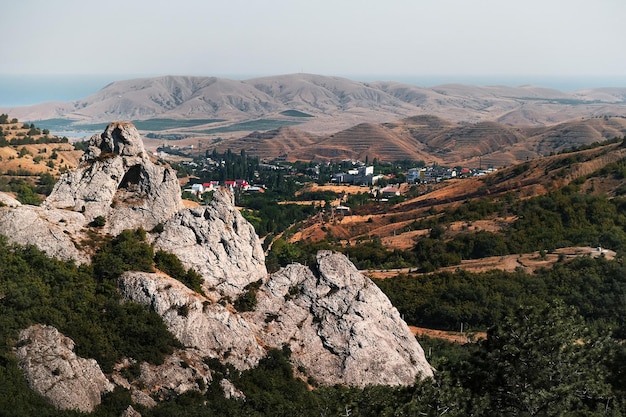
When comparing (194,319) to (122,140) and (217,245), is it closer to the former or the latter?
(217,245)

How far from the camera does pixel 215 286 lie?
3306 cm

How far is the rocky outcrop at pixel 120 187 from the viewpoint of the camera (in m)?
33.9

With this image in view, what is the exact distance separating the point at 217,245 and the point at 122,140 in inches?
341

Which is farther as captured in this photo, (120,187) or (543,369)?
(120,187)

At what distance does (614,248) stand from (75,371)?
59786 mm

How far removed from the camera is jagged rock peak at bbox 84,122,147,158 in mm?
35938

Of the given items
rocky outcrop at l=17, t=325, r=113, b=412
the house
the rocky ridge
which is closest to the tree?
the rocky ridge

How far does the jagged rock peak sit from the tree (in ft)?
76.8

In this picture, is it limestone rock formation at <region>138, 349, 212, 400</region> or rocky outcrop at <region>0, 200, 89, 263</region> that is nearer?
limestone rock formation at <region>138, 349, 212, 400</region>

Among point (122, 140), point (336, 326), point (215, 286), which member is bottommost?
point (336, 326)

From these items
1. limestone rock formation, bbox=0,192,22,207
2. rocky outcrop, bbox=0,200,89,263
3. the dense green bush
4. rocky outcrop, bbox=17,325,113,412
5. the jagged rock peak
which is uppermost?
the jagged rock peak

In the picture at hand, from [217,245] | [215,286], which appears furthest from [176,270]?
[217,245]

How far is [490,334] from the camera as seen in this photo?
2383 cm

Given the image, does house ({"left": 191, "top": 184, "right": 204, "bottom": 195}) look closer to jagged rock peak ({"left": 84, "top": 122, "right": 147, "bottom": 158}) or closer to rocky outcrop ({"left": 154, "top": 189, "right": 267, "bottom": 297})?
jagged rock peak ({"left": 84, "top": 122, "right": 147, "bottom": 158})
